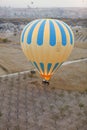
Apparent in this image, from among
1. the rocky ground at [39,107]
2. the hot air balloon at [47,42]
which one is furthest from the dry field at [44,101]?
the hot air balloon at [47,42]

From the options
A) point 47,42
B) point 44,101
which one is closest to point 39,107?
point 44,101

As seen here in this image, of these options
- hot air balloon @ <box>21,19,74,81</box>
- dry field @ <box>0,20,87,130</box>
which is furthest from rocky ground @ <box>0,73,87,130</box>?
hot air balloon @ <box>21,19,74,81</box>

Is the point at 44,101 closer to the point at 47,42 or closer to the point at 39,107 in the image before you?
the point at 39,107

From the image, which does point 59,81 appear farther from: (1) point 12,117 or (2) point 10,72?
(1) point 12,117

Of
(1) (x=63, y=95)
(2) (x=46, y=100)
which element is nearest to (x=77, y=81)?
(1) (x=63, y=95)

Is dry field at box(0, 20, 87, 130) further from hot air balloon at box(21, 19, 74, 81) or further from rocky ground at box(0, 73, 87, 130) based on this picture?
hot air balloon at box(21, 19, 74, 81)

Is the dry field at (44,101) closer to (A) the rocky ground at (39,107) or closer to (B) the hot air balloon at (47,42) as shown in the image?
(A) the rocky ground at (39,107)

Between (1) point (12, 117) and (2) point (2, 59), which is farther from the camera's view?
(2) point (2, 59)

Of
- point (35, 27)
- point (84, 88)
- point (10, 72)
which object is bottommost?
point (10, 72)
